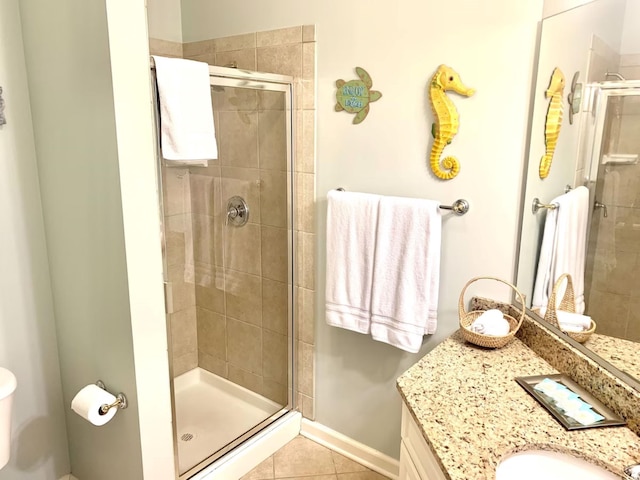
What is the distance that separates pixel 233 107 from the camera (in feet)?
6.80

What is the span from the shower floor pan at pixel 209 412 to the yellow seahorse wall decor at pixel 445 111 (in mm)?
1500

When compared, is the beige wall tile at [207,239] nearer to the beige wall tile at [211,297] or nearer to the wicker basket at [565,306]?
the beige wall tile at [211,297]

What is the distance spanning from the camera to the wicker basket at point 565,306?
1.44 metres

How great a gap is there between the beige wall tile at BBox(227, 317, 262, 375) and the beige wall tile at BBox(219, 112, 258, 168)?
85 centimetres

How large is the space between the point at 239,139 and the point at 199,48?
2.11 feet

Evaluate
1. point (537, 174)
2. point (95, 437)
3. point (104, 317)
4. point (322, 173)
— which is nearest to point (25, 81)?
point (104, 317)

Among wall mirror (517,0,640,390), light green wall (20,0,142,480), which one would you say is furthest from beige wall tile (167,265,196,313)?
wall mirror (517,0,640,390)

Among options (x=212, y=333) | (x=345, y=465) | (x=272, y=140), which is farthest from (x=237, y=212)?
(x=345, y=465)

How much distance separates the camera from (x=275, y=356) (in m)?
2.45

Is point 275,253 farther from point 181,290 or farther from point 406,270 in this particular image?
point 406,270

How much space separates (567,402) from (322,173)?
129 centimetres

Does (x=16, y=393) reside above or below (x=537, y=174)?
below

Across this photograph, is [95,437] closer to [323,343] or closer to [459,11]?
[323,343]

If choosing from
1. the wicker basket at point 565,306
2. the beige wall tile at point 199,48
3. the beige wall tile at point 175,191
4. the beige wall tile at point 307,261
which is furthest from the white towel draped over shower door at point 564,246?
the beige wall tile at point 199,48
